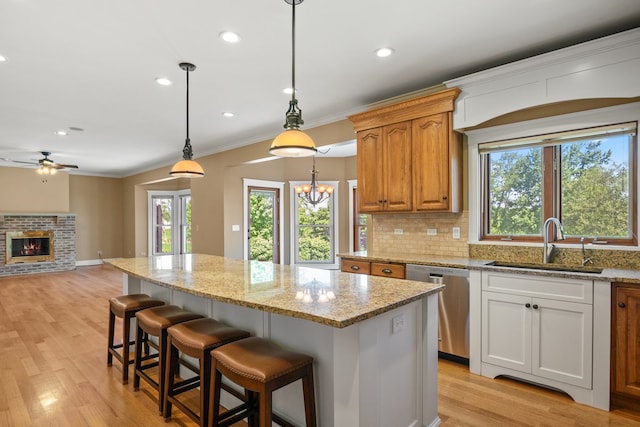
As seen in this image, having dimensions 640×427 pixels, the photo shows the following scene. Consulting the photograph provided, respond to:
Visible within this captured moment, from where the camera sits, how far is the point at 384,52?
289 centimetres

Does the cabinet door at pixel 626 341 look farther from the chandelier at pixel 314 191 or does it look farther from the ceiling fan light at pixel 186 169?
the chandelier at pixel 314 191

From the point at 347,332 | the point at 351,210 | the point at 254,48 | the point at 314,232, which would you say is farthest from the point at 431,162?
the point at 314,232

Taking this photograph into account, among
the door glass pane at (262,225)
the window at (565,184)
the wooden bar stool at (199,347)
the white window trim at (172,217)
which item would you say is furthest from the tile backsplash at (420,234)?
the white window trim at (172,217)

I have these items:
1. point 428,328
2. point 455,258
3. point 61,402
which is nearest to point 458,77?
point 455,258

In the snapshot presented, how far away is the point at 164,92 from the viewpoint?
12.4ft

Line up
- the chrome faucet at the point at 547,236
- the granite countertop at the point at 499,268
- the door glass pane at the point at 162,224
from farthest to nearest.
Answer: the door glass pane at the point at 162,224
the chrome faucet at the point at 547,236
the granite countertop at the point at 499,268

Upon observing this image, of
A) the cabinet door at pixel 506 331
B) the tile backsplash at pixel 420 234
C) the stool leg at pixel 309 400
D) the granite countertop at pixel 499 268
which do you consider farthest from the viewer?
the tile backsplash at pixel 420 234

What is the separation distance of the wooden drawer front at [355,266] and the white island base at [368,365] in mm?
1544

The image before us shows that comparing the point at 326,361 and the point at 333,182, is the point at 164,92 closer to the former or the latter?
the point at 326,361

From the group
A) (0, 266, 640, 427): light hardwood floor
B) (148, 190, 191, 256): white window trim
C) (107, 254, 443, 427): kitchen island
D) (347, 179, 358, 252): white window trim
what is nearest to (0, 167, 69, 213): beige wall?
(148, 190, 191, 256): white window trim

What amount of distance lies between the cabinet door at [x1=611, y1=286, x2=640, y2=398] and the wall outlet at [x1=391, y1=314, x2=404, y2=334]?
1575 millimetres

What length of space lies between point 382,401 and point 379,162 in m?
2.55

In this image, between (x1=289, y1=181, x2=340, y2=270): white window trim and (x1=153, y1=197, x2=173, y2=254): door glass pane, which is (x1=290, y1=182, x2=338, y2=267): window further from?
(x1=153, y1=197, x2=173, y2=254): door glass pane

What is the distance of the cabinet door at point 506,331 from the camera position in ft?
8.93
